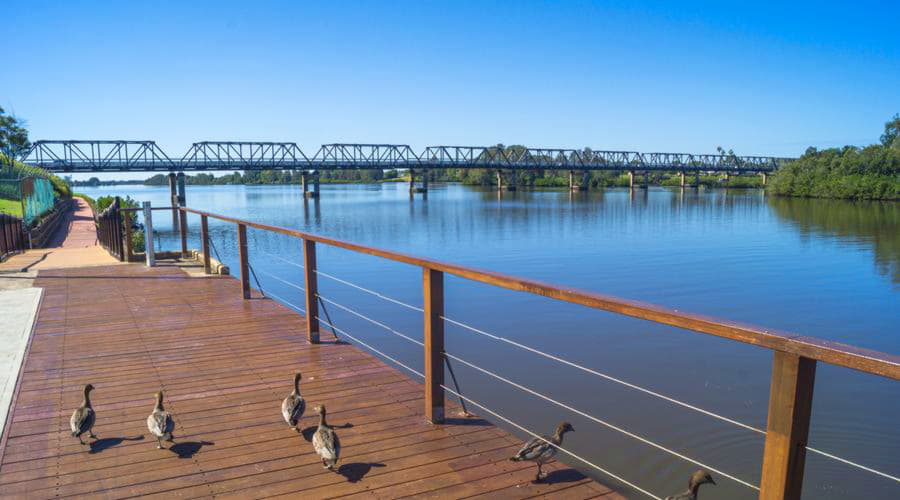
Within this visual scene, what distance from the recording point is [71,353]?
5.30m

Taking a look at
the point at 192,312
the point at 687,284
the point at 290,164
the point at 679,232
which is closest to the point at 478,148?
the point at 290,164

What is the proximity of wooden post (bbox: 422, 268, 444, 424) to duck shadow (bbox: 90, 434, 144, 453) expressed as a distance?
1.70 meters

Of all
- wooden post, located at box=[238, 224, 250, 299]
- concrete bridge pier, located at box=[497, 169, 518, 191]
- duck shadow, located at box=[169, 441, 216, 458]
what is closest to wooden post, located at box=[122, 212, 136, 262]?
wooden post, located at box=[238, 224, 250, 299]

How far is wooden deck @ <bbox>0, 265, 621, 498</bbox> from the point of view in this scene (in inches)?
119

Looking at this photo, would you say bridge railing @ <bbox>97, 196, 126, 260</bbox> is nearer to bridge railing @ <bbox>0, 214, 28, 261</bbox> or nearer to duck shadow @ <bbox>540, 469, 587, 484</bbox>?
bridge railing @ <bbox>0, 214, 28, 261</bbox>

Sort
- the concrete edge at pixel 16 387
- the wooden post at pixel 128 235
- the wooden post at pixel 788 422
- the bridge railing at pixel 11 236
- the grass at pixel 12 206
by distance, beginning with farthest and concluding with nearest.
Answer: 1. the grass at pixel 12 206
2. the bridge railing at pixel 11 236
3. the wooden post at pixel 128 235
4. the concrete edge at pixel 16 387
5. the wooden post at pixel 788 422

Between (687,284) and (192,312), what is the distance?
507 inches

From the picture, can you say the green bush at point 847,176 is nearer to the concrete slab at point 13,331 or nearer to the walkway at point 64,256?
the walkway at point 64,256

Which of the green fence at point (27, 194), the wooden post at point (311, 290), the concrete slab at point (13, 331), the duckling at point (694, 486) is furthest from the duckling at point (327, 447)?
the green fence at point (27, 194)

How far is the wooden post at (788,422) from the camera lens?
1.81m

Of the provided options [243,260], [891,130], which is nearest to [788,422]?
[243,260]

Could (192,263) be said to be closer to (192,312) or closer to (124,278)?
(124,278)

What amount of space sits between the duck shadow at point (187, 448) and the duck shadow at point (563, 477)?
1.90 metres

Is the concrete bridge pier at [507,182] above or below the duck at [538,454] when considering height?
below
